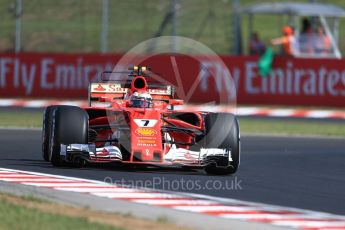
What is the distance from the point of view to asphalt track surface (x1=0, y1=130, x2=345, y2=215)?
435 inches

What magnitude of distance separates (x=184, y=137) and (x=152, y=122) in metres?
1.08

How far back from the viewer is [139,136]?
41.8 feet

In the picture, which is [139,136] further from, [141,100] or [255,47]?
[255,47]

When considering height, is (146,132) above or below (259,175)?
above

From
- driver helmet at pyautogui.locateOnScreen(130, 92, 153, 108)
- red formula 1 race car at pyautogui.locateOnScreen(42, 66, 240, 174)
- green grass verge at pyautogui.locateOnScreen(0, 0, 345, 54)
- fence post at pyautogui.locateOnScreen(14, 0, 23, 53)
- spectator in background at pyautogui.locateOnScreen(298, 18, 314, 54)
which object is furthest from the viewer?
spectator in background at pyautogui.locateOnScreen(298, 18, 314, 54)

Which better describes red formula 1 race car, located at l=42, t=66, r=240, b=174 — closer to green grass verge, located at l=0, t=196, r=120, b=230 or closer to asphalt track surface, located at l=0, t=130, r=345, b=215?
asphalt track surface, located at l=0, t=130, r=345, b=215

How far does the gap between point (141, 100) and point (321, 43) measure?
19.4 metres

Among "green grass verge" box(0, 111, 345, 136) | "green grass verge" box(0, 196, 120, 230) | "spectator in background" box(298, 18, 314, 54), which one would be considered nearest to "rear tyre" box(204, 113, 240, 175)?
"green grass verge" box(0, 196, 120, 230)

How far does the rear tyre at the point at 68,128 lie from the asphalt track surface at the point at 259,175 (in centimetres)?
34

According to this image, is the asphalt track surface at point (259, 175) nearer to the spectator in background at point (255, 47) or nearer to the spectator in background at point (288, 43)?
the spectator in background at point (288, 43)

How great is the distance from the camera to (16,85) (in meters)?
29.2

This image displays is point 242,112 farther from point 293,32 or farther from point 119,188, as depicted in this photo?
Result: point 119,188

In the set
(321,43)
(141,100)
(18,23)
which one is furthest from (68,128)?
(321,43)

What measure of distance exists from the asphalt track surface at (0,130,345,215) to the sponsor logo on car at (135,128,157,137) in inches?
19.0
